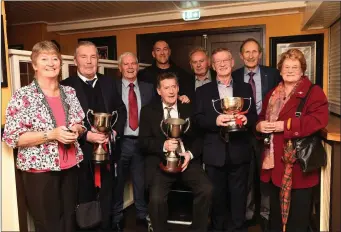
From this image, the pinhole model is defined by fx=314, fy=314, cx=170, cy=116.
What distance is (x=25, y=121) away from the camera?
1732 mm

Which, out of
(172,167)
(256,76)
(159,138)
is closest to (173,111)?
(159,138)

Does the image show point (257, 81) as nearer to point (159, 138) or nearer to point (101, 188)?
point (159, 138)

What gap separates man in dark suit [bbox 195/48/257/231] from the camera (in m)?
2.32

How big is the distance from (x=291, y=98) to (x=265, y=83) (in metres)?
0.61

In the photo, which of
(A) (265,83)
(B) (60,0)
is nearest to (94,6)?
(B) (60,0)

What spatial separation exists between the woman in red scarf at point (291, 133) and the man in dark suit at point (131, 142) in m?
1.06

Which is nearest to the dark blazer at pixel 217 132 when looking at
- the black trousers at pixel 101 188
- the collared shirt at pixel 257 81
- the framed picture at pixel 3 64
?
the collared shirt at pixel 257 81

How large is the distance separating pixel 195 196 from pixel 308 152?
858 millimetres

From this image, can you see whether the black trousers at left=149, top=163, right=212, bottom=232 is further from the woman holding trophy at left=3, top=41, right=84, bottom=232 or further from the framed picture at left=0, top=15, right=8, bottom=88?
the framed picture at left=0, top=15, right=8, bottom=88

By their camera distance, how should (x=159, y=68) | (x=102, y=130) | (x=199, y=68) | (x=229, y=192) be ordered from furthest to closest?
(x=159, y=68)
(x=199, y=68)
(x=229, y=192)
(x=102, y=130)

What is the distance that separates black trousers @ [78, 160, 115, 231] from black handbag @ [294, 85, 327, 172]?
4.47 ft

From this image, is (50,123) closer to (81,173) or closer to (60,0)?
(81,173)

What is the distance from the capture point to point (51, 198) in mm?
→ 1824

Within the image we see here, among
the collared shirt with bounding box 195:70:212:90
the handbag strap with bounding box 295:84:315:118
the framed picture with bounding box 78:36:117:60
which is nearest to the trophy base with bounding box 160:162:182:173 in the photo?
the handbag strap with bounding box 295:84:315:118
